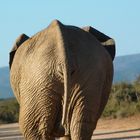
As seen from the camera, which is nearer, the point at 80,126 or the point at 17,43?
the point at 80,126

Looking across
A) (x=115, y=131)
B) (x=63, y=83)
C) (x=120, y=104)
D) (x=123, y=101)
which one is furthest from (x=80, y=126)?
(x=123, y=101)

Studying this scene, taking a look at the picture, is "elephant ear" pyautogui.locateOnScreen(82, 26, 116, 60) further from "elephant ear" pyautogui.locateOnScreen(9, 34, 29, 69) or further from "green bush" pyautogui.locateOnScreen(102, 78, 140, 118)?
"green bush" pyautogui.locateOnScreen(102, 78, 140, 118)

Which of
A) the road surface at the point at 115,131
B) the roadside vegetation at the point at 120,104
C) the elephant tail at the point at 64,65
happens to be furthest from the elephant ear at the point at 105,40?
the roadside vegetation at the point at 120,104

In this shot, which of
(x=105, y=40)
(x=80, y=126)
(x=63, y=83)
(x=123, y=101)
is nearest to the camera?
(x=63, y=83)

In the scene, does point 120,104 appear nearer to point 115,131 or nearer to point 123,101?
Answer: point 123,101

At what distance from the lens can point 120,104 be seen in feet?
125

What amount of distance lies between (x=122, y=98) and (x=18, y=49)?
30.5m

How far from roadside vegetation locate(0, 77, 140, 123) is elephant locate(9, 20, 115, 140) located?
24.5 metres

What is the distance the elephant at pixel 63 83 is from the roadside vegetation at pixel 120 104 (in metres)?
24.5

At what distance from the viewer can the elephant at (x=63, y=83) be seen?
8672 millimetres

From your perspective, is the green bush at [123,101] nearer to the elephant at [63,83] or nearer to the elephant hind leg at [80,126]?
the elephant at [63,83]

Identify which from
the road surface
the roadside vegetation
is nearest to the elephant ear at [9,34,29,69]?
Result: the road surface

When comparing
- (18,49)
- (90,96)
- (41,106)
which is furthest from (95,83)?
(18,49)

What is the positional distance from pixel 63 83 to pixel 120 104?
29.6 m
